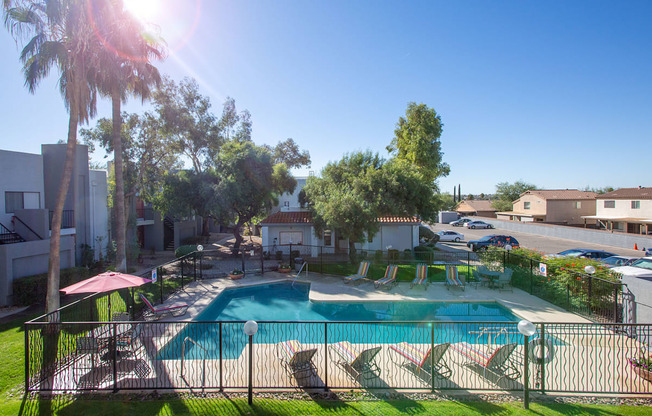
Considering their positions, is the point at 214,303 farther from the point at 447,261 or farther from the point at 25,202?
the point at 447,261

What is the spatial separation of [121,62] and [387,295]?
14.9 metres

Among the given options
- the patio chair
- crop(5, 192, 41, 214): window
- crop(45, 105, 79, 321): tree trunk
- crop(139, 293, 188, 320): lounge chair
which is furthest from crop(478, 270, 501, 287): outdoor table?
crop(5, 192, 41, 214): window

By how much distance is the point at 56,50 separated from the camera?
10.2 m

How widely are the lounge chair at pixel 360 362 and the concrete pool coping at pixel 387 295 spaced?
6200 mm

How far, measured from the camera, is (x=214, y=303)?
13.8 meters

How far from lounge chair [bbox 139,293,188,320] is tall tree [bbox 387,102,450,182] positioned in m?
19.8

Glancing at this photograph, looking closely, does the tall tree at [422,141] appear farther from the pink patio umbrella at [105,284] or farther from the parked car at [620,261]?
the pink patio umbrella at [105,284]

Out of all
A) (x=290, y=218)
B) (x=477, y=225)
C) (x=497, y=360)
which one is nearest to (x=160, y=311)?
(x=497, y=360)

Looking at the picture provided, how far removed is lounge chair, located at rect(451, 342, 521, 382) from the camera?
671cm

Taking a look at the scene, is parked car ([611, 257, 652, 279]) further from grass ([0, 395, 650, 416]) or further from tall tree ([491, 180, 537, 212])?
tall tree ([491, 180, 537, 212])

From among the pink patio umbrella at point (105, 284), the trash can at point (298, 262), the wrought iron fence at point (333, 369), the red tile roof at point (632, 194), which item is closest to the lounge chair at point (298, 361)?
the wrought iron fence at point (333, 369)

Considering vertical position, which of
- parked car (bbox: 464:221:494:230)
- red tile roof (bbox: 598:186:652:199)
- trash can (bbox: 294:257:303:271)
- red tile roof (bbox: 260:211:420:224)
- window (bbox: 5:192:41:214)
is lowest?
trash can (bbox: 294:257:303:271)

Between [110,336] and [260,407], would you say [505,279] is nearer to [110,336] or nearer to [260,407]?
[260,407]

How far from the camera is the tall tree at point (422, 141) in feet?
85.8
